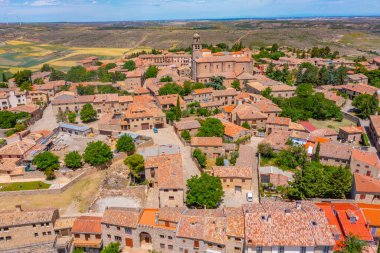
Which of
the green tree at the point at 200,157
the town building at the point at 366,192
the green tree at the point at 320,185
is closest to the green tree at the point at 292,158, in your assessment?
the green tree at the point at 320,185

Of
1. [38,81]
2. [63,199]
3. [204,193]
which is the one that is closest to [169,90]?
[63,199]

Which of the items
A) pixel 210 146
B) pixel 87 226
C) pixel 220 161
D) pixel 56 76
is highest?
pixel 56 76

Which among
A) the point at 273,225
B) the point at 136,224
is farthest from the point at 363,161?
the point at 136,224

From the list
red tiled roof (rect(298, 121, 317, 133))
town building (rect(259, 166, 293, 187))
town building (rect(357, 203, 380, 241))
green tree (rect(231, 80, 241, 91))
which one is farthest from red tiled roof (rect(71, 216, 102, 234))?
green tree (rect(231, 80, 241, 91))

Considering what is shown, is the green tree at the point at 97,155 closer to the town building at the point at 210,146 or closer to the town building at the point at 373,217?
the town building at the point at 210,146

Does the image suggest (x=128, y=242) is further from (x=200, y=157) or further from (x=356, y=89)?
(x=356, y=89)

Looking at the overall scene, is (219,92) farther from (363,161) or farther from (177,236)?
(177,236)
